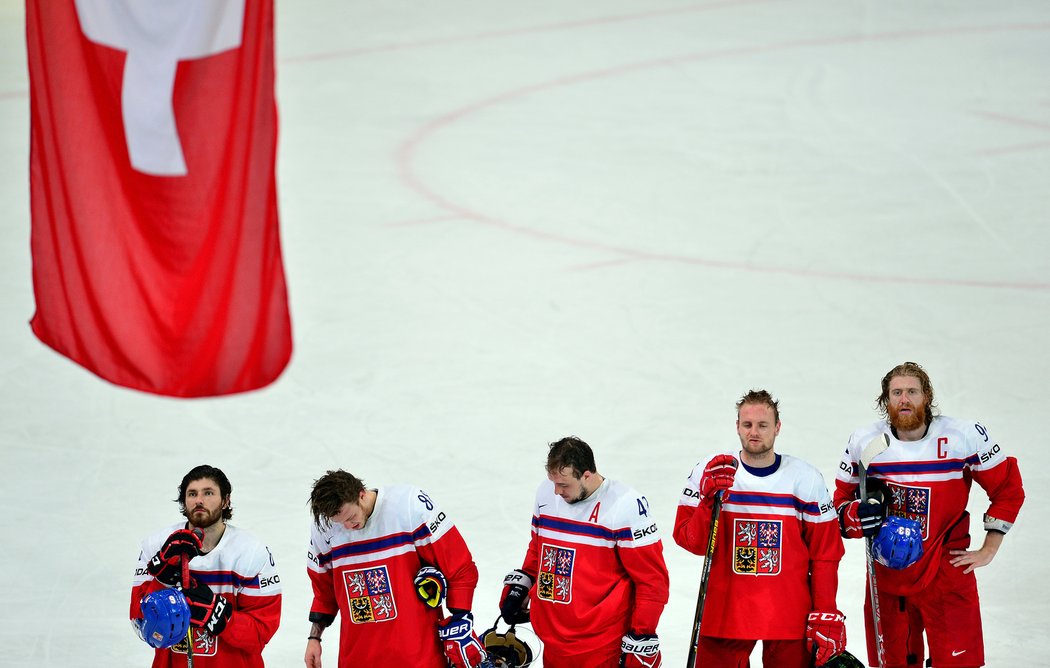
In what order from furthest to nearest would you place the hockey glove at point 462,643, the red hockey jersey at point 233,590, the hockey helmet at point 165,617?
the hockey glove at point 462,643, the red hockey jersey at point 233,590, the hockey helmet at point 165,617

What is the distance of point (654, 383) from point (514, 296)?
6.06 feet

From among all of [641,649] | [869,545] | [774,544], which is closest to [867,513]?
[869,545]

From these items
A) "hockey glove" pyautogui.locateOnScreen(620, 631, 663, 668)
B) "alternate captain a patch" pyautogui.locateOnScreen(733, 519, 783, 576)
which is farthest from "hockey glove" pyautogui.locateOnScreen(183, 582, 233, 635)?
"alternate captain a patch" pyautogui.locateOnScreen(733, 519, 783, 576)

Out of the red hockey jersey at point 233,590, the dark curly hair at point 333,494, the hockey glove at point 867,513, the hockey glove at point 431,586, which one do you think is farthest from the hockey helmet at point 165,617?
the hockey glove at point 867,513

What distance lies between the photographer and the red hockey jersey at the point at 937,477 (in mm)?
5922

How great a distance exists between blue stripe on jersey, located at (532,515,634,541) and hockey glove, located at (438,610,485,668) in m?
0.43

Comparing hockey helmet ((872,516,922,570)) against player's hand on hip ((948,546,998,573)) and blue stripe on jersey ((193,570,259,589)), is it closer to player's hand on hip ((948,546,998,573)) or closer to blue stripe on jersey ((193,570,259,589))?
player's hand on hip ((948,546,998,573))

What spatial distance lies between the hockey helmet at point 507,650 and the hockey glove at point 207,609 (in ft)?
3.25

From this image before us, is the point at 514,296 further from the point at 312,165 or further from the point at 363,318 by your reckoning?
the point at 312,165

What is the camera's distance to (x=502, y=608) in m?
5.76

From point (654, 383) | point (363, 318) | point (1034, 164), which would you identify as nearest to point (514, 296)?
point (363, 318)

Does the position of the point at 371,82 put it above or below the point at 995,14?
below

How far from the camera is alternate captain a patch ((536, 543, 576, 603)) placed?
5559 mm

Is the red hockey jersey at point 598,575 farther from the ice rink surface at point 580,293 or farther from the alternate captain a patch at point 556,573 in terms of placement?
the ice rink surface at point 580,293
